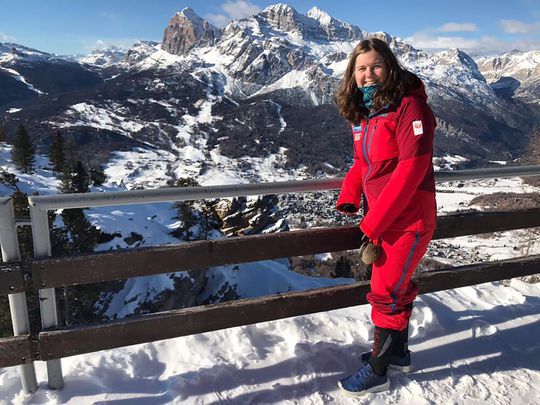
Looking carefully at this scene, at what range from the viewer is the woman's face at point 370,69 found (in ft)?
9.63

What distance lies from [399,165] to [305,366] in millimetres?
1995

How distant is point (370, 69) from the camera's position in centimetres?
297

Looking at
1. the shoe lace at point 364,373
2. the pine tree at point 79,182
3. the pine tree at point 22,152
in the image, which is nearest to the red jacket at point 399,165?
the shoe lace at point 364,373

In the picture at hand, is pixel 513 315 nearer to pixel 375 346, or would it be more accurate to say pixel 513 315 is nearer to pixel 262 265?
pixel 375 346

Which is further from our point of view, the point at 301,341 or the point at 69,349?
the point at 301,341

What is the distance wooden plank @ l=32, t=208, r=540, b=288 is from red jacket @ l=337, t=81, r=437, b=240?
2.18 ft

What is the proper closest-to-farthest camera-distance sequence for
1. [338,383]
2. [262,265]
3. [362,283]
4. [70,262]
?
[70,262] < [338,383] < [362,283] < [262,265]

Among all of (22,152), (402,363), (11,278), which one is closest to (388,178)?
(402,363)

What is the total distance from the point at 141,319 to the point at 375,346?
1877 millimetres

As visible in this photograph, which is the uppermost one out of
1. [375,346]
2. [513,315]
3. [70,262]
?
[70,262]

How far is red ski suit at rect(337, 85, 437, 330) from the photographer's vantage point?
2.73 metres

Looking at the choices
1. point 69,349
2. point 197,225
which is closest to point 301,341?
point 69,349

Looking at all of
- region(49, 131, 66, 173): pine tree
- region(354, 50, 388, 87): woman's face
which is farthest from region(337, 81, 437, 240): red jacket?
region(49, 131, 66, 173): pine tree

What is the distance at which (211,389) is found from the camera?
3383 mm
